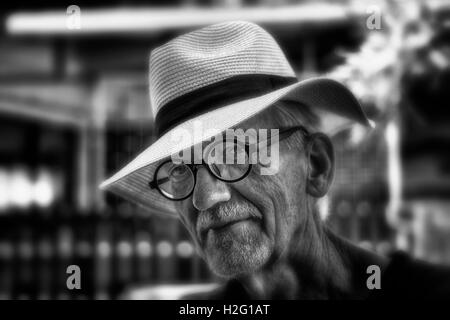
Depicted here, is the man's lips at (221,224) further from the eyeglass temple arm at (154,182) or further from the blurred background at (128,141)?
the blurred background at (128,141)

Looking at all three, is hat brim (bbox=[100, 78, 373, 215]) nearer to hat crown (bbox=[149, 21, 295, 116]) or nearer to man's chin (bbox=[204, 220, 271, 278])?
hat crown (bbox=[149, 21, 295, 116])

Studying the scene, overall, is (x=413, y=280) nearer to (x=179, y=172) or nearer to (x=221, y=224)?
(x=221, y=224)

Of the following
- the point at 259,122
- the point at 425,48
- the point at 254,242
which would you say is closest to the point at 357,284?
the point at 254,242

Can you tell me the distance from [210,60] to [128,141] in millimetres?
5399

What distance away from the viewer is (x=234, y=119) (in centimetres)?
132

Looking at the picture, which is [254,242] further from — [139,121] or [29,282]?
[139,121]

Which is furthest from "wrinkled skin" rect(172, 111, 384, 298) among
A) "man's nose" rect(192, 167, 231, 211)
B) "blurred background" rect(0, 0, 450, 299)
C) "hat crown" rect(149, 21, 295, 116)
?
"blurred background" rect(0, 0, 450, 299)

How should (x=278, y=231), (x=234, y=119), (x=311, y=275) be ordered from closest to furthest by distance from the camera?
(x=234, y=119), (x=278, y=231), (x=311, y=275)

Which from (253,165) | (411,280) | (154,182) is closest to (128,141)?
(154,182)

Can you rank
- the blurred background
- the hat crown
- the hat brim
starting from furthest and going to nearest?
the blurred background
the hat crown
the hat brim

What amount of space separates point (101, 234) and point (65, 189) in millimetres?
1544

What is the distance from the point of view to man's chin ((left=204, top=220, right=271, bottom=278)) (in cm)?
135

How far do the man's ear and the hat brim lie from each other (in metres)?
0.11

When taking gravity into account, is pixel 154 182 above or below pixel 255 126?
below
